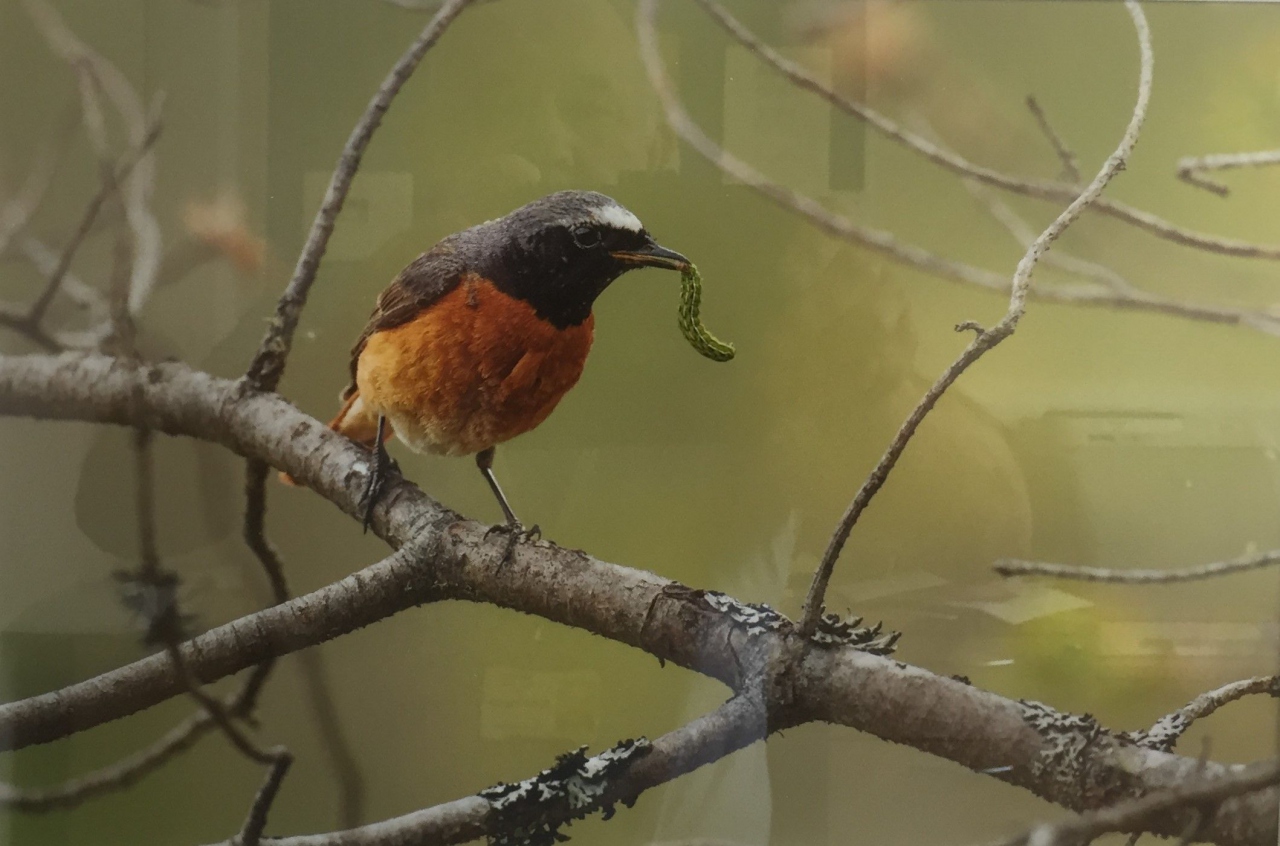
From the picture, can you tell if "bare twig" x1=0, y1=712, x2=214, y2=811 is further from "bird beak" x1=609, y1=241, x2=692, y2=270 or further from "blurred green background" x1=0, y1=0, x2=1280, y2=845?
"bird beak" x1=609, y1=241, x2=692, y2=270

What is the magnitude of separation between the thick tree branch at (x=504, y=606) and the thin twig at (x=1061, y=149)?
2.11ft

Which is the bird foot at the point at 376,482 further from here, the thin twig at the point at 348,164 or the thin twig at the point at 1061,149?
the thin twig at the point at 1061,149

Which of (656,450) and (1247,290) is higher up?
(1247,290)

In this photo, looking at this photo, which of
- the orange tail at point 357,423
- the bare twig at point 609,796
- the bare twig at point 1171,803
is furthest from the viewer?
the orange tail at point 357,423

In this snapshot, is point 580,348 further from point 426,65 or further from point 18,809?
point 18,809

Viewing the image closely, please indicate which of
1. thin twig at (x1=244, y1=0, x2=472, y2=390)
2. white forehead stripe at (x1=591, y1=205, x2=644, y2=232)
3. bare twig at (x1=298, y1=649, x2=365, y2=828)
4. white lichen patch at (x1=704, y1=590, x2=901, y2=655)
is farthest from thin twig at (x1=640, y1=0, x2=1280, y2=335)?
bare twig at (x1=298, y1=649, x2=365, y2=828)

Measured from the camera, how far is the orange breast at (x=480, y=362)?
3.87 feet

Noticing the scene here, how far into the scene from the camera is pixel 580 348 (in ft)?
3.91

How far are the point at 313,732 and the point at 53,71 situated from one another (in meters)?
0.89

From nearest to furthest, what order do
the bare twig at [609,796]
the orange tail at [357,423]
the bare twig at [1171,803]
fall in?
the bare twig at [1171,803], the bare twig at [609,796], the orange tail at [357,423]

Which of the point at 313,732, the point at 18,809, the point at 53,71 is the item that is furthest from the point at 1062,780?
the point at 53,71

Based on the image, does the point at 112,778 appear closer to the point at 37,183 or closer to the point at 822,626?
the point at 37,183

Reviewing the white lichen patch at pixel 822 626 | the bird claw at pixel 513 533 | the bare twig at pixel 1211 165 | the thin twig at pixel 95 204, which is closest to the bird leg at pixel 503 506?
the bird claw at pixel 513 533

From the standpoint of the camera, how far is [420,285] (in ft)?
3.88
